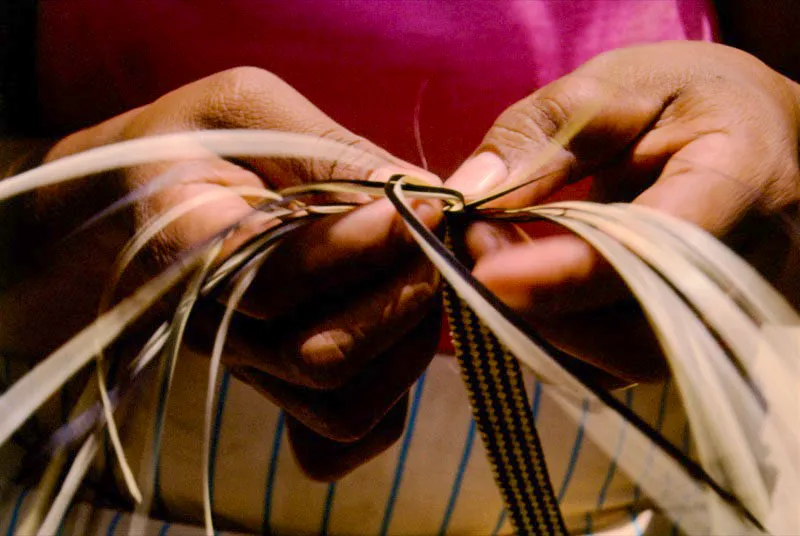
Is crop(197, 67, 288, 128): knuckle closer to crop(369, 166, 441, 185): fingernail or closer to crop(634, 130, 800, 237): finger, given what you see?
crop(369, 166, 441, 185): fingernail

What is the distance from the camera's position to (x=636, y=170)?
1.03ft

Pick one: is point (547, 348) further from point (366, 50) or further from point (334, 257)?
point (366, 50)

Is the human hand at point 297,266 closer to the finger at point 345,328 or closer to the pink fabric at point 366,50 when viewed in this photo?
the finger at point 345,328

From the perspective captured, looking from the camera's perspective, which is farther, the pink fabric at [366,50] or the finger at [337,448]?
the pink fabric at [366,50]

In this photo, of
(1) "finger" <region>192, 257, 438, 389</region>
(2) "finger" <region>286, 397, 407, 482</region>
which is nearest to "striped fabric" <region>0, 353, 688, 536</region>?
(2) "finger" <region>286, 397, 407, 482</region>

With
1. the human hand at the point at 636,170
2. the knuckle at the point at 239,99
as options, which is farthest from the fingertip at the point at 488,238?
the knuckle at the point at 239,99

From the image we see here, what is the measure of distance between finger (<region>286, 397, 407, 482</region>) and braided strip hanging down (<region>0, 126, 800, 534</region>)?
99 millimetres

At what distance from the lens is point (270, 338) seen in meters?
0.29

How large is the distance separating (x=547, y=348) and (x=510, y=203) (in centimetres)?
9

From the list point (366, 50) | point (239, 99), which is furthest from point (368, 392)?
point (366, 50)

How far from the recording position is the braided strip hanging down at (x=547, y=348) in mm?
206

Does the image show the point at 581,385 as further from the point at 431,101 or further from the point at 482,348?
the point at 431,101

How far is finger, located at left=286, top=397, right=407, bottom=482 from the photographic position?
0.37 meters

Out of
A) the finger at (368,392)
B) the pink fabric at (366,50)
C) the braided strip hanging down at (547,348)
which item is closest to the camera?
the braided strip hanging down at (547,348)
